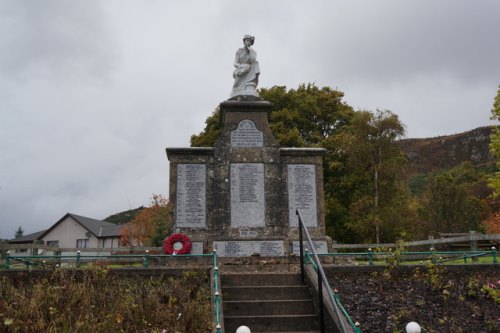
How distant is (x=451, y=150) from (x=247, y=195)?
111 meters

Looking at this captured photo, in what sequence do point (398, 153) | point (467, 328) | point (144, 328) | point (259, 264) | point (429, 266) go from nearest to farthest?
point (144, 328) < point (467, 328) < point (429, 266) < point (259, 264) < point (398, 153)

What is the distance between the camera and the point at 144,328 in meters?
5.88

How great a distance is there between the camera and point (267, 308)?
7176 millimetres

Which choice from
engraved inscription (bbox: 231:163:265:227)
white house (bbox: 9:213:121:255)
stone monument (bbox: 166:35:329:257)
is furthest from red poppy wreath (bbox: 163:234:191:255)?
white house (bbox: 9:213:121:255)

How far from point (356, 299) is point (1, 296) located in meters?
5.26

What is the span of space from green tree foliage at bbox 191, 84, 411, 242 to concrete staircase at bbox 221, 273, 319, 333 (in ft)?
49.0

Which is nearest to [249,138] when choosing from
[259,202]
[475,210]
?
[259,202]

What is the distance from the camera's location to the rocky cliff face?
102m

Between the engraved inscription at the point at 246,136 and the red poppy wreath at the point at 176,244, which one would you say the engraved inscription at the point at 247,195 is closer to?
the engraved inscription at the point at 246,136

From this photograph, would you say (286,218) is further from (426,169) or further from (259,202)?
(426,169)

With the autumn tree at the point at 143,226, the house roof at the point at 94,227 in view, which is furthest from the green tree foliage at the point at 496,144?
the house roof at the point at 94,227

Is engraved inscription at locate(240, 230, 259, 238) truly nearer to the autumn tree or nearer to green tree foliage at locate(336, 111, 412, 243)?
green tree foliage at locate(336, 111, 412, 243)

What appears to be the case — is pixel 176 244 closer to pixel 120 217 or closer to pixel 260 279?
pixel 260 279

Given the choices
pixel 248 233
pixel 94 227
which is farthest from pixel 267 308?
pixel 94 227
